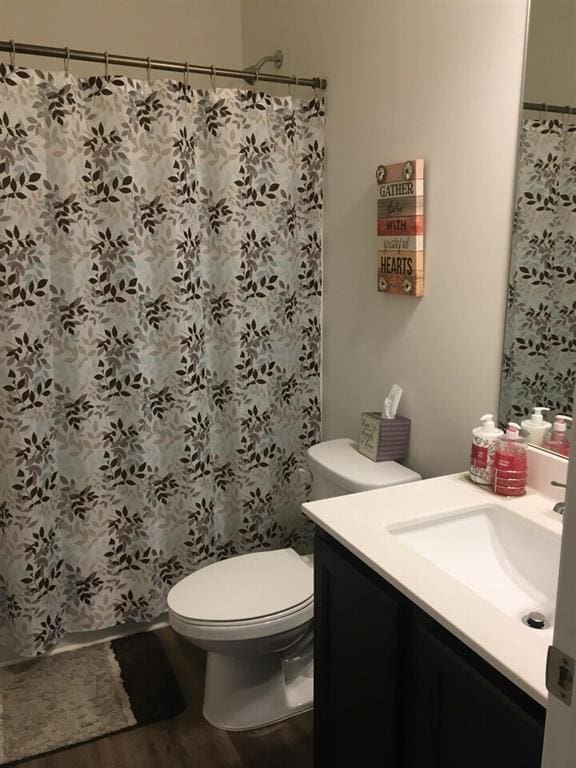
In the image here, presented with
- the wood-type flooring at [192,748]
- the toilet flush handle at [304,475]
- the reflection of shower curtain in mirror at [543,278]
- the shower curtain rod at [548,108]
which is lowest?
the wood-type flooring at [192,748]

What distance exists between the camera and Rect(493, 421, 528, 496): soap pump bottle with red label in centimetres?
154

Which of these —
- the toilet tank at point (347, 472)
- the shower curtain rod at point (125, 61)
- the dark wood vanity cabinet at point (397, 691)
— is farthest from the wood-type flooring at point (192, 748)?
the shower curtain rod at point (125, 61)

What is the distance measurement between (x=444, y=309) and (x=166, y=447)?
112 cm

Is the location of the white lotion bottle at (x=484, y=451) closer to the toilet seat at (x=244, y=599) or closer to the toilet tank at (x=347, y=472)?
the toilet tank at (x=347, y=472)

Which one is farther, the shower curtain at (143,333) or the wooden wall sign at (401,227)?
the shower curtain at (143,333)

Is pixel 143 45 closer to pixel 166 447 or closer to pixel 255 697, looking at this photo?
pixel 166 447

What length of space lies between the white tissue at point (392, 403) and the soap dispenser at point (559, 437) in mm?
545

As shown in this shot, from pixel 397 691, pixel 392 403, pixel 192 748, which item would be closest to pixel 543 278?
pixel 392 403

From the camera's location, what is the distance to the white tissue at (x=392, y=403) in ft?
6.66

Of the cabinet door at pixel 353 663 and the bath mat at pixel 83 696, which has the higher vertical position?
the cabinet door at pixel 353 663

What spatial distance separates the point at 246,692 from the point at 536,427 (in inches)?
46.8

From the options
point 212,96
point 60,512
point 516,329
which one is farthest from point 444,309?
point 60,512

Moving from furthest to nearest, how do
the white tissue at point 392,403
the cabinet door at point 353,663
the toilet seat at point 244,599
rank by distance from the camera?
the white tissue at point 392,403 < the toilet seat at point 244,599 < the cabinet door at point 353,663

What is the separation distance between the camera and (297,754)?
6.26 ft
